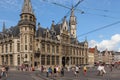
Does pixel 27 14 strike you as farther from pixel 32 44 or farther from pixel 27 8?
pixel 32 44

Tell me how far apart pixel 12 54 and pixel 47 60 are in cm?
1038

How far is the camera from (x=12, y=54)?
226 feet

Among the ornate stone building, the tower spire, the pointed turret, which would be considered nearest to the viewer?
the ornate stone building

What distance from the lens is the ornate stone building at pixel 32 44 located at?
65.6 meters

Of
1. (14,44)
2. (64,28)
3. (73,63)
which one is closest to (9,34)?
(14,44)

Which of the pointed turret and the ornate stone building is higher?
the pointed turret

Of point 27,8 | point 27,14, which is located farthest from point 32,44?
point 27,8

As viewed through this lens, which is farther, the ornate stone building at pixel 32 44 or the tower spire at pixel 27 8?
the tower spire at pixel 27 8

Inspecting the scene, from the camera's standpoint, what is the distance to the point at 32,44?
66.6 meters

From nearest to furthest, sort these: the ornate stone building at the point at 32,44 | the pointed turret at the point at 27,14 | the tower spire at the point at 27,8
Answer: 1. the ornate stone building at the point at 32,44
2. the pointed turret at the point at 27,14
3. the tower spire at the point at 27,8

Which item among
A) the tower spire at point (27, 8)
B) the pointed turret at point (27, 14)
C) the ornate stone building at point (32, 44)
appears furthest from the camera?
the tower spire at point (27, 8)

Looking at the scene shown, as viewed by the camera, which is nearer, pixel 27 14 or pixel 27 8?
pixel 27 14

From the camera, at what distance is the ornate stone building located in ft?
215

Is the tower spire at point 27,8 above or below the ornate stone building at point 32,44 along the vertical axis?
above
